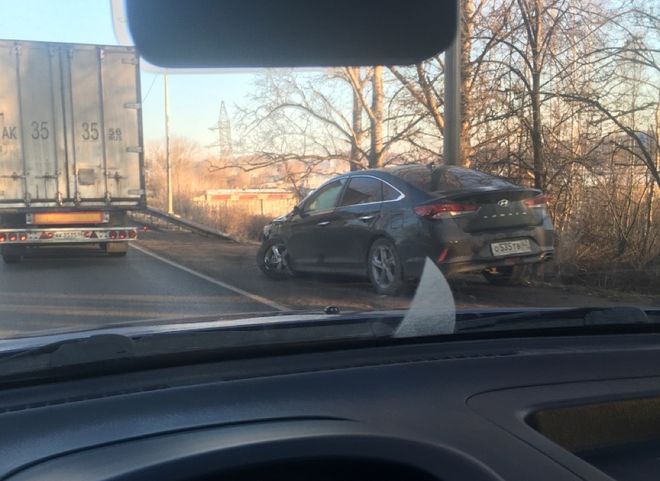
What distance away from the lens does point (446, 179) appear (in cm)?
751

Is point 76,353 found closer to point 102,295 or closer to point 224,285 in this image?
point 102,295

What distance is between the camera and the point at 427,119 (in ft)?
41.1

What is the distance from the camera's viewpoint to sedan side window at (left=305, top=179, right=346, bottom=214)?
837 centimetres

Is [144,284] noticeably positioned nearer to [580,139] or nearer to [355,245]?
[355,245]

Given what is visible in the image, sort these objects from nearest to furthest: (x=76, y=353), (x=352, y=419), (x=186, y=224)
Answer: (x=352, y=419)
(x=76, y=353)
(x=186, y=224)

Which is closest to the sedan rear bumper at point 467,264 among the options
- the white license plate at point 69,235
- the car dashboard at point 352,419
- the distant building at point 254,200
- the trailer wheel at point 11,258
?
the distant building at point 254,200

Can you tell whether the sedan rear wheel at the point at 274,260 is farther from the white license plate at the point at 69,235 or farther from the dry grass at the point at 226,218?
the white license plate at the point at 69,235

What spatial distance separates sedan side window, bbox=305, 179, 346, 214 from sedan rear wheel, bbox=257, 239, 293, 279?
845mm

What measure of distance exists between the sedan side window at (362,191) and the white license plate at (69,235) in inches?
241

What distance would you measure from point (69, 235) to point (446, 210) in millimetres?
7780

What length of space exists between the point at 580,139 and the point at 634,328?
9.30 metres

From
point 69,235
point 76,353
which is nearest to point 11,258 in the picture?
point 69,235

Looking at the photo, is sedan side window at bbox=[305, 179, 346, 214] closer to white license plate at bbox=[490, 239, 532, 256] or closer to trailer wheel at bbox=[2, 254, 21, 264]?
white license plate at bbox=[490, 239, 532, 256]

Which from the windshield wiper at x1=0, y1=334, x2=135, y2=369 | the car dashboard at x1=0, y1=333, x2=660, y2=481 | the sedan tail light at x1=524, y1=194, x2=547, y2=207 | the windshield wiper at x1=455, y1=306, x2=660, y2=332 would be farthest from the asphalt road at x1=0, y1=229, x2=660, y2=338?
the windshield wiper at x1=0, y1=334, x2=135, y2=369
